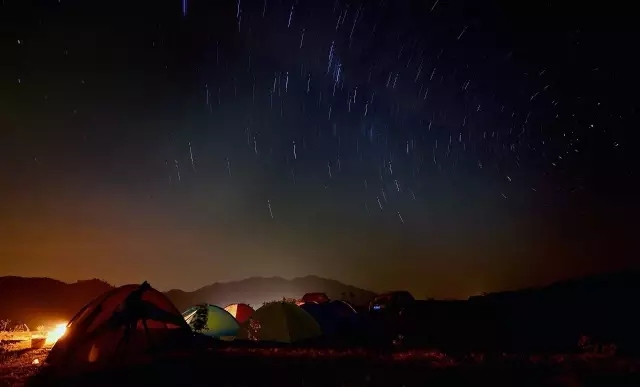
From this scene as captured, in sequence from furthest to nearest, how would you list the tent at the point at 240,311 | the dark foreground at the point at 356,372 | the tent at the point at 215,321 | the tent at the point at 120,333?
the tent at the point at 240,311
the tent at the point at 215,321
the tent at the point at 120,333
the dark foreground at the point at 356,372

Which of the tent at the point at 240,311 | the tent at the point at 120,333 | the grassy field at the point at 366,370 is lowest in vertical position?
the grassy field at the point at 366,370

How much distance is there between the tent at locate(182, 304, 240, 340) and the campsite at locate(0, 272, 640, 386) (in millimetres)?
48

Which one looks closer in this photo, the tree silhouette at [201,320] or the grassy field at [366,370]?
the grassy field at [366,370]

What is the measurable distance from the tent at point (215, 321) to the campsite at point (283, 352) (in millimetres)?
48

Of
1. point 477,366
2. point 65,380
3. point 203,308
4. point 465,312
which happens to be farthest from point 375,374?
point 465,312

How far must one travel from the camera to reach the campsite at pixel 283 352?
11031 millimetres

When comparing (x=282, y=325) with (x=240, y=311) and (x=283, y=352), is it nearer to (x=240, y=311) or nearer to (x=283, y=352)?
(x=283, y=352)

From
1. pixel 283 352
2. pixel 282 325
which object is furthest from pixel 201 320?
pixel 283 352

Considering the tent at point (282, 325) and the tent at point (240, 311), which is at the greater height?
the tent at point (240, 311)

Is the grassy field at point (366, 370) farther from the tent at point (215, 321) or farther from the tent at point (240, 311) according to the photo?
the tent at point (240, 311)

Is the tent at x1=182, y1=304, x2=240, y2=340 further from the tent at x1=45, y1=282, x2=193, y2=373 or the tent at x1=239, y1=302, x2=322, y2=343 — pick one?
the tent at x1=45, y1=282, x2=193, y2=373

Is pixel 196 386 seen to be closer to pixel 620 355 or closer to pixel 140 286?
pixel 140 286

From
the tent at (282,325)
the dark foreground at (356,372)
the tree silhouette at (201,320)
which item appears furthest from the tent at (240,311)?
the dark foreground at (356,372)

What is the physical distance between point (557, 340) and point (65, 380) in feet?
55.6
